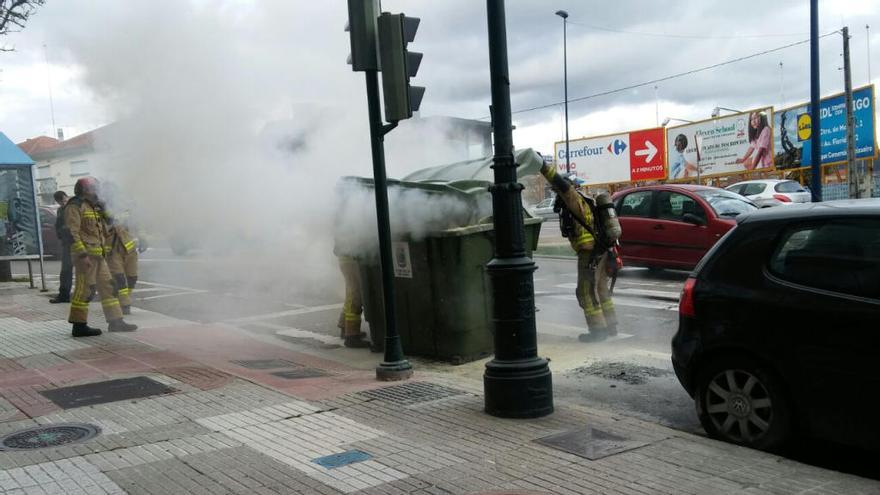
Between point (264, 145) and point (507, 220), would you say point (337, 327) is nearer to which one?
point (264, 145)

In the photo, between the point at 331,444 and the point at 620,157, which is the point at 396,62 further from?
the point at 620,157

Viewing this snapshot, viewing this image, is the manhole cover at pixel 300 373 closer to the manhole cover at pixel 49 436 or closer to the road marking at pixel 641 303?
the manhole cover at pixel 49 436

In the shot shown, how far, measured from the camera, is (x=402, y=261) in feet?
23.8

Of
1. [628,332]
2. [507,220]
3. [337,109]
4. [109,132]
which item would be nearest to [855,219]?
[507,220]

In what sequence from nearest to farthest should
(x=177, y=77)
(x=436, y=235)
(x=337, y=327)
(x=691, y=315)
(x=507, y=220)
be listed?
(x=691, y=315) < (x=507, y=220) < (x=436, y=235) < (x=177, y=77) < (x=337, y=327)

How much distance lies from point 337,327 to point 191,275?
826 centimetres

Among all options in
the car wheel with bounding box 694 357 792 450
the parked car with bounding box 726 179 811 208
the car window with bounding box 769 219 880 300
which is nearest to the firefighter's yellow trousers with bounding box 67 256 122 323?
the car wheel with bounding box 694 357 792 450

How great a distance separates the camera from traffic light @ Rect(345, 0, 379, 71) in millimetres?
6164

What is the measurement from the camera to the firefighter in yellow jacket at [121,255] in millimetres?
10266

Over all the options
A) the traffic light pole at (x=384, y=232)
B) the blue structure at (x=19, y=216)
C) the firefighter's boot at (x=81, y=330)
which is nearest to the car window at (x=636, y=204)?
the traffic light pole at (x=384, y=232)

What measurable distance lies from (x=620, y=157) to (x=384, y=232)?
36.8m

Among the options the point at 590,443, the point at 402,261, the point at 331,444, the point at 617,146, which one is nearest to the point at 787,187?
the point at 617,146

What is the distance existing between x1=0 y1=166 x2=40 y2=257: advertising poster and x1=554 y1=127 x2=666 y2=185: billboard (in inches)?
1271

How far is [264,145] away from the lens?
8.69 meters
